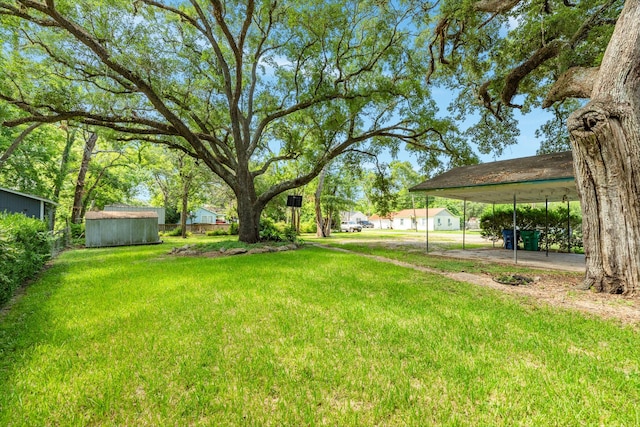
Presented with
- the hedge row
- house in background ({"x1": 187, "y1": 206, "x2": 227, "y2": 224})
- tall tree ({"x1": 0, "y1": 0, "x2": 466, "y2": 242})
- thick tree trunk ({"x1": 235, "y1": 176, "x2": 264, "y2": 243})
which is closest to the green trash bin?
tall tree ({"x1": 0, "y1": 0, "x2": 466, "y2": 242})

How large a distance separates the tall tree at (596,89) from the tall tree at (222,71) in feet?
10.2

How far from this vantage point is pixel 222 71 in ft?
39.8

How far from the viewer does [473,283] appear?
227 inches

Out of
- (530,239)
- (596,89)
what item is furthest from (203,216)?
(596,89)

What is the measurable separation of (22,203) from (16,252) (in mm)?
11281

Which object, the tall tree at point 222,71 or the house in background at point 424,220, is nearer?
the tall tree at point 222,71

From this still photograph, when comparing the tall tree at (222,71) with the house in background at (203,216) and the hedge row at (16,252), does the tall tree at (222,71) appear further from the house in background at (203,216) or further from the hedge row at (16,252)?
the house in background at (203,216)

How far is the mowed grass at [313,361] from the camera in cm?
187

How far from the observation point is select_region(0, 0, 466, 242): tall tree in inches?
346

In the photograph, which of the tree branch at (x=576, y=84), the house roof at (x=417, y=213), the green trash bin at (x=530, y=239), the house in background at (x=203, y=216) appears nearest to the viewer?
the tree branch at (x=576, y=84)

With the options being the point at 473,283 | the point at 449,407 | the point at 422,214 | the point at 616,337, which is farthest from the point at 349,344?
the point at 422,214

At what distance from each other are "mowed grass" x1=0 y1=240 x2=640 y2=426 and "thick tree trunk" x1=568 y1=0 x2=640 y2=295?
2064mm

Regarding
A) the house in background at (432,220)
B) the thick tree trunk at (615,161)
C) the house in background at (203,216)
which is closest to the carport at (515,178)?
the thick tree trunk at (615,161)

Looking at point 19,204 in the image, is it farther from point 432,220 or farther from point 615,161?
point 432,220
